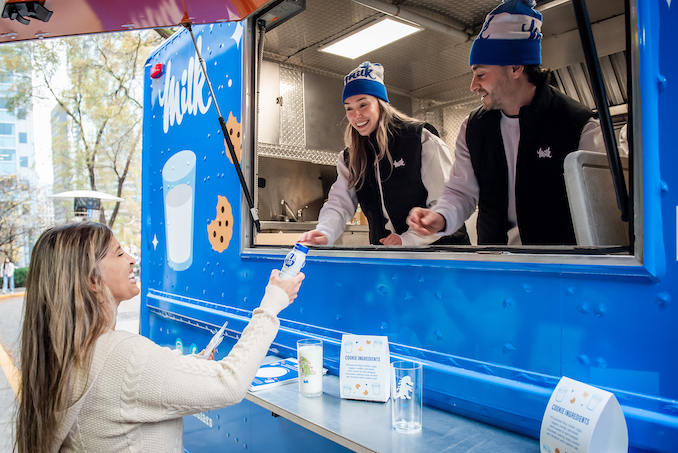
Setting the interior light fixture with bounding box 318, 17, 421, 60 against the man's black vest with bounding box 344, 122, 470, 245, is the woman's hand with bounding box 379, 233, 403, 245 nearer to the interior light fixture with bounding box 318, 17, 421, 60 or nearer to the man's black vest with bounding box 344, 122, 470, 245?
the man's black vest with bounding box 344, 122, 470, 245

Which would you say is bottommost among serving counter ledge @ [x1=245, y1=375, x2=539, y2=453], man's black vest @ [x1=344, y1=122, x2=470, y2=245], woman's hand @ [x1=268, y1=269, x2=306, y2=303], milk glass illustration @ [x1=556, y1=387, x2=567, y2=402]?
serving counter ledge @ [x1=245, y1=375, x2=539, y2=453]

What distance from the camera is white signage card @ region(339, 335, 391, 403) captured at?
5.02 feet

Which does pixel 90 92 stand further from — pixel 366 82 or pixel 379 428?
pixel 379 428

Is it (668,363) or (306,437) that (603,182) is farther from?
(306,437)

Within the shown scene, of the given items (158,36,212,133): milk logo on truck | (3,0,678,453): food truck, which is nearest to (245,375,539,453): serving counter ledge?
(3,0,678,453): food truck

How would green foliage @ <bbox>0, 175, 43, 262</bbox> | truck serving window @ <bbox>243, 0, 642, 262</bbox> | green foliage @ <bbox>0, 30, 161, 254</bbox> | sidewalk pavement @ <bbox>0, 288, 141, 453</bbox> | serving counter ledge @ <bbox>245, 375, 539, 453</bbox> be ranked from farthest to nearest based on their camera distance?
1. green foliage @ <bbox>0, 175, 43, 262</bbox>
2. green foliage @ <bbox>0, 30, 161, 254</bbox>
3. sidewalk pavement @ <bbox>0, 288, 141, 453</bbox>
4. truck serving window @ <bbox>243, 0, 642, 262</bbox>
5. serving counter ledge @ <bbox>245, 375, 539, 453</bbox>

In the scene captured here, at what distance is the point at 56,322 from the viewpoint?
1.28 m

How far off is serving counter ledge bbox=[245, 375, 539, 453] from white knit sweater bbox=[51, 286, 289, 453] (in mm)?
251

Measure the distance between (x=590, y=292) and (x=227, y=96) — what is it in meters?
2.08

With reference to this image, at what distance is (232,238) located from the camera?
2561 millimetres

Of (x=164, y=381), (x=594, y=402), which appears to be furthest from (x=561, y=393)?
(x=164, y=381)

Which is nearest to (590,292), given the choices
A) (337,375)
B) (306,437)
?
(337,375)

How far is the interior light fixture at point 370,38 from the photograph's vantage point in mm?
3223

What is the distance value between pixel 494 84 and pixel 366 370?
1218 millimetres
